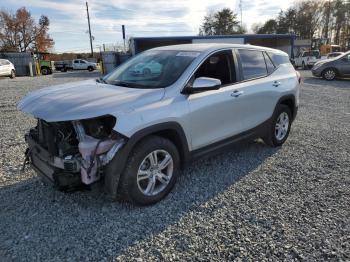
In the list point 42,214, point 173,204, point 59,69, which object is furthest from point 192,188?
point 59,69

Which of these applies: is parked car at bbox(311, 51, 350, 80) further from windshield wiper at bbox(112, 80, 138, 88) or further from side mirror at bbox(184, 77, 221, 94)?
windshield wiper at bbox(112, 80, 138, 88)

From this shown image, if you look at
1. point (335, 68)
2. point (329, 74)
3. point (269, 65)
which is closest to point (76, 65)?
point (329, 74)

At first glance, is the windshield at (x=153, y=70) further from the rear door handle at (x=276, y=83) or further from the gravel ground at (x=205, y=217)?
the rear door handle at (x=276, y=83)

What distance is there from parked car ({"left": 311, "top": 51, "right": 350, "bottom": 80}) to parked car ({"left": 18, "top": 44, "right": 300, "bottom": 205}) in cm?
1482

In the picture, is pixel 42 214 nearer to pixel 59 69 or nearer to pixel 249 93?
pixel 249 93

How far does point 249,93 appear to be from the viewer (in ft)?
15.9

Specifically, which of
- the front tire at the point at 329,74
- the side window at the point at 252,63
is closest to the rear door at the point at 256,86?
the side window at the point at 252,63

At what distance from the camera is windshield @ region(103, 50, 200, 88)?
4000 millimetres

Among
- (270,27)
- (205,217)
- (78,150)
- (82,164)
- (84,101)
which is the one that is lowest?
(205,217)

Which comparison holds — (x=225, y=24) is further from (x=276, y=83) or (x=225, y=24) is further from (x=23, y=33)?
(x=276, y=83)

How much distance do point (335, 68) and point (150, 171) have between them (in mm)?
17183

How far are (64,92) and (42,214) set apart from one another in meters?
1.38

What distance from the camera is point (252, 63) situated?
510 cm

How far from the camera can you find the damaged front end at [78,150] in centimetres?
328
